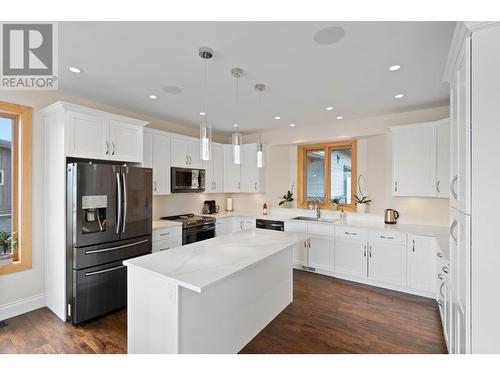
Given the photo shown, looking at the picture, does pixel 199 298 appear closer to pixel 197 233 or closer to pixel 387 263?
pixel 197 233

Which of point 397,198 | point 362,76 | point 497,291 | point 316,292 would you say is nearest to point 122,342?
point 316,292

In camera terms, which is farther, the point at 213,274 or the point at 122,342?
the point at 122,342

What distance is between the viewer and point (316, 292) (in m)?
3.49

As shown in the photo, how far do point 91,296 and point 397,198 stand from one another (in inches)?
174

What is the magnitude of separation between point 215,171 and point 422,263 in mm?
3771

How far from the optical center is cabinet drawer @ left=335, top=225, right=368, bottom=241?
379 centimetres

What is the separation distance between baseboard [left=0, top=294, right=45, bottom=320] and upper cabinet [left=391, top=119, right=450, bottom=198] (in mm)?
4934

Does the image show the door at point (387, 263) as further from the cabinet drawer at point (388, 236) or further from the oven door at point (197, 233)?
the oven door at point (197, 233)

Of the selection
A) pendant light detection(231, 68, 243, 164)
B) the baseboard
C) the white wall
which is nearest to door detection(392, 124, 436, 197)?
the white wall

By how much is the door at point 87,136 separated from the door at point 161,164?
2.96ft

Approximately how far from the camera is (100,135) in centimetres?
296

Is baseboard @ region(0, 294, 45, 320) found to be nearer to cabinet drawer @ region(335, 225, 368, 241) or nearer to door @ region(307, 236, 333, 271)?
door @ region(307, 236, 333, 271)
